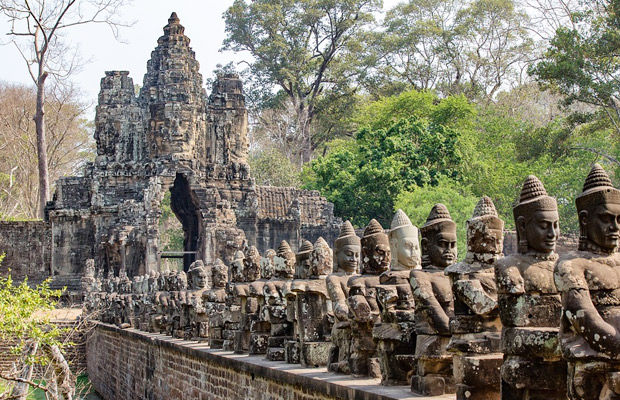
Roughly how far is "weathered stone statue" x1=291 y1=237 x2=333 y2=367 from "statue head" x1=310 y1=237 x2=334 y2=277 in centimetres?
1

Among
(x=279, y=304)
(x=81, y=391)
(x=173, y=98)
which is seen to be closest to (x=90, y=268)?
(x=173, y=98)

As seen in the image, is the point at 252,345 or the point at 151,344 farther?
the point at 151,344

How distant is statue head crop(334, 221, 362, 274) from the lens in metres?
10.5

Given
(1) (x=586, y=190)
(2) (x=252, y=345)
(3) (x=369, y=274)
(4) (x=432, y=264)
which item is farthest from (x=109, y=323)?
(1) (x=586, y=190)

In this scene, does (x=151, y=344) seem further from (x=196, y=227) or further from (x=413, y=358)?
(x=196, y=227)

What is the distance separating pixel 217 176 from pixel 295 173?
548 inches

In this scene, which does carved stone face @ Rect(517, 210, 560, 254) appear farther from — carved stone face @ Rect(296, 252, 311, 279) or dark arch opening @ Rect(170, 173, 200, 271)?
dark arch opening @ Rect(170, 173, 200, 271)

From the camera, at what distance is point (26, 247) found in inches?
1320

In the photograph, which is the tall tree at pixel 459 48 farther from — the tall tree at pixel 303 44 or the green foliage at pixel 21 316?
the green foliage at pixel 21 316

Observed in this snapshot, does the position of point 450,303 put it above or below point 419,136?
below

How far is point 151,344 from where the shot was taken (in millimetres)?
17609

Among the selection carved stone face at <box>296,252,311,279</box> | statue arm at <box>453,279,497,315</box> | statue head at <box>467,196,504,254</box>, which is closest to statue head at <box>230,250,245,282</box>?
carved stone face at <box>296,252,311,279</box>

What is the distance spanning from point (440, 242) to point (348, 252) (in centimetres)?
242

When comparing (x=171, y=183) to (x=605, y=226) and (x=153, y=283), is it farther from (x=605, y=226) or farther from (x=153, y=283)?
(x=605, y=226)
